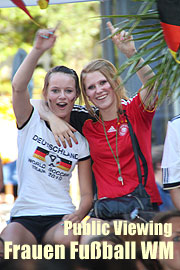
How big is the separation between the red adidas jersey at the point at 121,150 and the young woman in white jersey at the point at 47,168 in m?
0.09

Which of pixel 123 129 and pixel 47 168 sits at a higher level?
pixel 123 129

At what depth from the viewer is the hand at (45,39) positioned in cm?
218

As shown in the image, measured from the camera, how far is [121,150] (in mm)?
2674

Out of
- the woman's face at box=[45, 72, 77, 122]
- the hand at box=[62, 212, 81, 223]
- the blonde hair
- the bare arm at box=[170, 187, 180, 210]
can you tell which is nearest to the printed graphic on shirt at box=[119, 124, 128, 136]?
the blonde hair

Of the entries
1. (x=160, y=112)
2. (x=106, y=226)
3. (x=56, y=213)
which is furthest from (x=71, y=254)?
(x=160, y=112)

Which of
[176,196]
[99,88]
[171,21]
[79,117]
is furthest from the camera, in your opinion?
[79,117]

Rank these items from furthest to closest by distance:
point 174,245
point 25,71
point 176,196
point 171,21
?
point 176,196 → point 25,71 → point 174,245 → point 171,21

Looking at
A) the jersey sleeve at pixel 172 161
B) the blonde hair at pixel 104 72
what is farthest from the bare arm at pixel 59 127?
the jersey sleeve at pixel 172 161

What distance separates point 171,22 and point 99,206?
1174mm

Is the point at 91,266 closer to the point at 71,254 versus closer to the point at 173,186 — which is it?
the point at 71,254

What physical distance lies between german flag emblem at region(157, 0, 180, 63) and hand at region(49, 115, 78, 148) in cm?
104

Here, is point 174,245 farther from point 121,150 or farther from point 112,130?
point 112,130

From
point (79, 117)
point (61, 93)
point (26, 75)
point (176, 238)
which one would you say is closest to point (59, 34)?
point (79, 117)

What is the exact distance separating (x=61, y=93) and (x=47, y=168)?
18.5 inches
